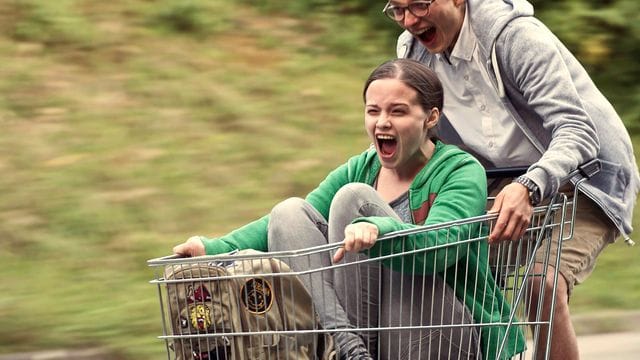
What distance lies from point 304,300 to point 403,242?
0.33m

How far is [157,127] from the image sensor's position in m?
7.80

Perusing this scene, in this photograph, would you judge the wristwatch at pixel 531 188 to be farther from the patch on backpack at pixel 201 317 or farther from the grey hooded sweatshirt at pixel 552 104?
the patch on backpack at pixel 201 317

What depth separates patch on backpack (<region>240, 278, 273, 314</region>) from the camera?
385 cm

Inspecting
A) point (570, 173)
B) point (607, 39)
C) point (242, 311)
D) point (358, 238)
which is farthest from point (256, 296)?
point (607, 39)

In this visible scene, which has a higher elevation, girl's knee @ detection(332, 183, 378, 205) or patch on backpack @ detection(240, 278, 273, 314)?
girl's knee @ detection(332, 183, 378, 205)

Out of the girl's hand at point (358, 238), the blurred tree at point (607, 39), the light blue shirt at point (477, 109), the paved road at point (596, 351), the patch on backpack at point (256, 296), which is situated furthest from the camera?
the blurred tree at point (607, 39)

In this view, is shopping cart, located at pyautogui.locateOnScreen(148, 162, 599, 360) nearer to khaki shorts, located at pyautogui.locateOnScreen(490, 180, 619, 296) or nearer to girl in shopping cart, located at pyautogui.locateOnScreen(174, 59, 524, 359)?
girl in shopping cart, located at pyautogui.locateOnScreen(174, 59, 524, 359)

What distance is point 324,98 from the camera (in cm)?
847

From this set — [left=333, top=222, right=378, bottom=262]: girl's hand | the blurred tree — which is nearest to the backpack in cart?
[left=333, top=222, right=378, bottom=262]: girl's hand

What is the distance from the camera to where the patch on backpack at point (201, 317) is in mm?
3869

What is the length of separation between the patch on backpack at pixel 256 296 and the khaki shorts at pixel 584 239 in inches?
41.4

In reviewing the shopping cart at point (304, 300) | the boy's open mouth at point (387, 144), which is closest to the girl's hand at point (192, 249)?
the shopping cart at point (304, 300)

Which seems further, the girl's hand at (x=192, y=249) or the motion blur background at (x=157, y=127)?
the motion blur background at (x=157, y=127)

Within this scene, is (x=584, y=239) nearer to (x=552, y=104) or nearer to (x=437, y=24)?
(x=552, y=104)
